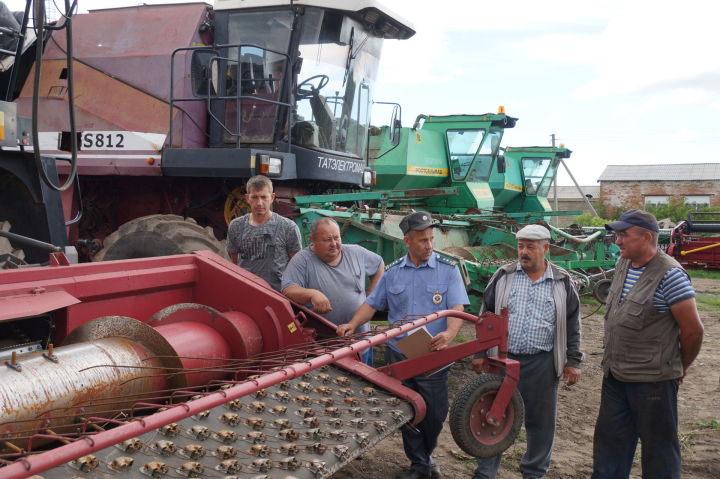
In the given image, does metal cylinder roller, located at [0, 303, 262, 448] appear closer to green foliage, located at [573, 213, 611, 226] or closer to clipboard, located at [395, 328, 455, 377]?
clipboard, located at [395, 328, 455, 377]

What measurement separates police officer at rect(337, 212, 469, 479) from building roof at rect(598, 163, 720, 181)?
125 ft

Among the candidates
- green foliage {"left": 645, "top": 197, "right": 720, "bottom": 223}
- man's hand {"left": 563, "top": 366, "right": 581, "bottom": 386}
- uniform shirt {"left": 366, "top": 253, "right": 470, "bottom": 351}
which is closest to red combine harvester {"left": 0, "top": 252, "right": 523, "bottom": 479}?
uniform shirt {"left": 366, "top": 253, "right": 470, "bottom": 351}

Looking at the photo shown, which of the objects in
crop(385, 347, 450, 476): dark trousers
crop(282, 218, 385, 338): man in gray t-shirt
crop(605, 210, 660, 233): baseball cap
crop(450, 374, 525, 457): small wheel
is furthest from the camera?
crop(282, 218, 385, 338): man in gray t-shirt

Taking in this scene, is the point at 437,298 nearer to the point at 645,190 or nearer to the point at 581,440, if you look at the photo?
the point at 581,440

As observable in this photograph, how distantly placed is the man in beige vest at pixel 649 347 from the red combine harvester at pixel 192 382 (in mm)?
673

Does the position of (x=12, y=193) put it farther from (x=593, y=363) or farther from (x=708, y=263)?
(x=708, y=263)

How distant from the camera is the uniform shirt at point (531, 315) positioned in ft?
12.4

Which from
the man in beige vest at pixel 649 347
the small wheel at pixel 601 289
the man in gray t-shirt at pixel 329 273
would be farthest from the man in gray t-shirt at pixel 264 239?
the small wheel at pixel 601 289

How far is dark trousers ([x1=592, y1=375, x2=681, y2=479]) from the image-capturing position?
11.4 feet

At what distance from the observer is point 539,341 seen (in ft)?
12.4

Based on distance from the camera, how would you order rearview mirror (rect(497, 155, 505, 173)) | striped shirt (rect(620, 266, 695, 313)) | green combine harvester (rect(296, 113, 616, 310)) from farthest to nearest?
rearview mirror (rect(497, 155, 505, 173)), green combine harvester (rect(296, 113, 616, 310)), striped shirt (rect(620, 266, 695, 313))

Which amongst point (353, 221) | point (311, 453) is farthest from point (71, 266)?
point (353, 221)

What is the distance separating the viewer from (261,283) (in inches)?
141

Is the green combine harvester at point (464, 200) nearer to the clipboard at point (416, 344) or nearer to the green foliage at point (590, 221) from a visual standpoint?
the clipboard at point (416, 344)
